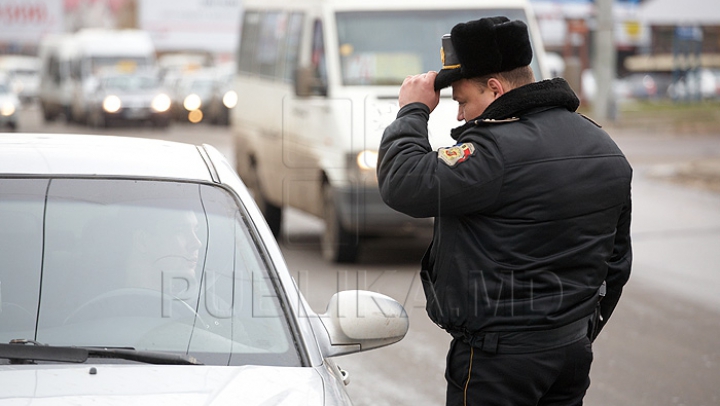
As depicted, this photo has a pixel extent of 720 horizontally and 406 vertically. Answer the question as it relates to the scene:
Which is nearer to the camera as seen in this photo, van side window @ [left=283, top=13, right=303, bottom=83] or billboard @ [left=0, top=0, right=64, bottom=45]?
van side window @ [left=283, top=13, right=303, bottom=83]

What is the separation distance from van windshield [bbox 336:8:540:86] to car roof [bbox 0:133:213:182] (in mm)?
6152

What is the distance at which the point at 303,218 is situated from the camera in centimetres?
1348

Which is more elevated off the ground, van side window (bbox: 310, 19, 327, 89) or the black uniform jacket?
the black uniform jacket

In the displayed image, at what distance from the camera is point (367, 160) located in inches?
371

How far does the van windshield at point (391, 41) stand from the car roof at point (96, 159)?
6.15 metres

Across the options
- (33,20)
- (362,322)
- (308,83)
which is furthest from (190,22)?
(362,322)

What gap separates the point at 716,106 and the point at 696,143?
12.6 meters

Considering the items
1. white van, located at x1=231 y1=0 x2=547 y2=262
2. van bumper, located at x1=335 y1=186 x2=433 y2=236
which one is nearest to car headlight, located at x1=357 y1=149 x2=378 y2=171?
white van, located at x1=231 y1=0 x2=547 y2=262

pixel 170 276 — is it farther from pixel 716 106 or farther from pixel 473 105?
pixel 716 106

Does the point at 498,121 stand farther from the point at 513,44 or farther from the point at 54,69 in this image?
the point at 54,69

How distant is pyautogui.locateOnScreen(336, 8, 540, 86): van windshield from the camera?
10000 millimetres

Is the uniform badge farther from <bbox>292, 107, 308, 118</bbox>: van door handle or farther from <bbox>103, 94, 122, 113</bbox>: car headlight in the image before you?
<bbox>103, 94, 122, 113</bbox>: car headlight

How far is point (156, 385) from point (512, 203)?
41.5 inches

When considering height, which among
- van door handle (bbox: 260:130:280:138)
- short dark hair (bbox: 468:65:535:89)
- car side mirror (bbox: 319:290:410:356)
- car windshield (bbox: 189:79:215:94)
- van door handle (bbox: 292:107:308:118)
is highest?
short dark hair (bbox: 468:65:535:89)
